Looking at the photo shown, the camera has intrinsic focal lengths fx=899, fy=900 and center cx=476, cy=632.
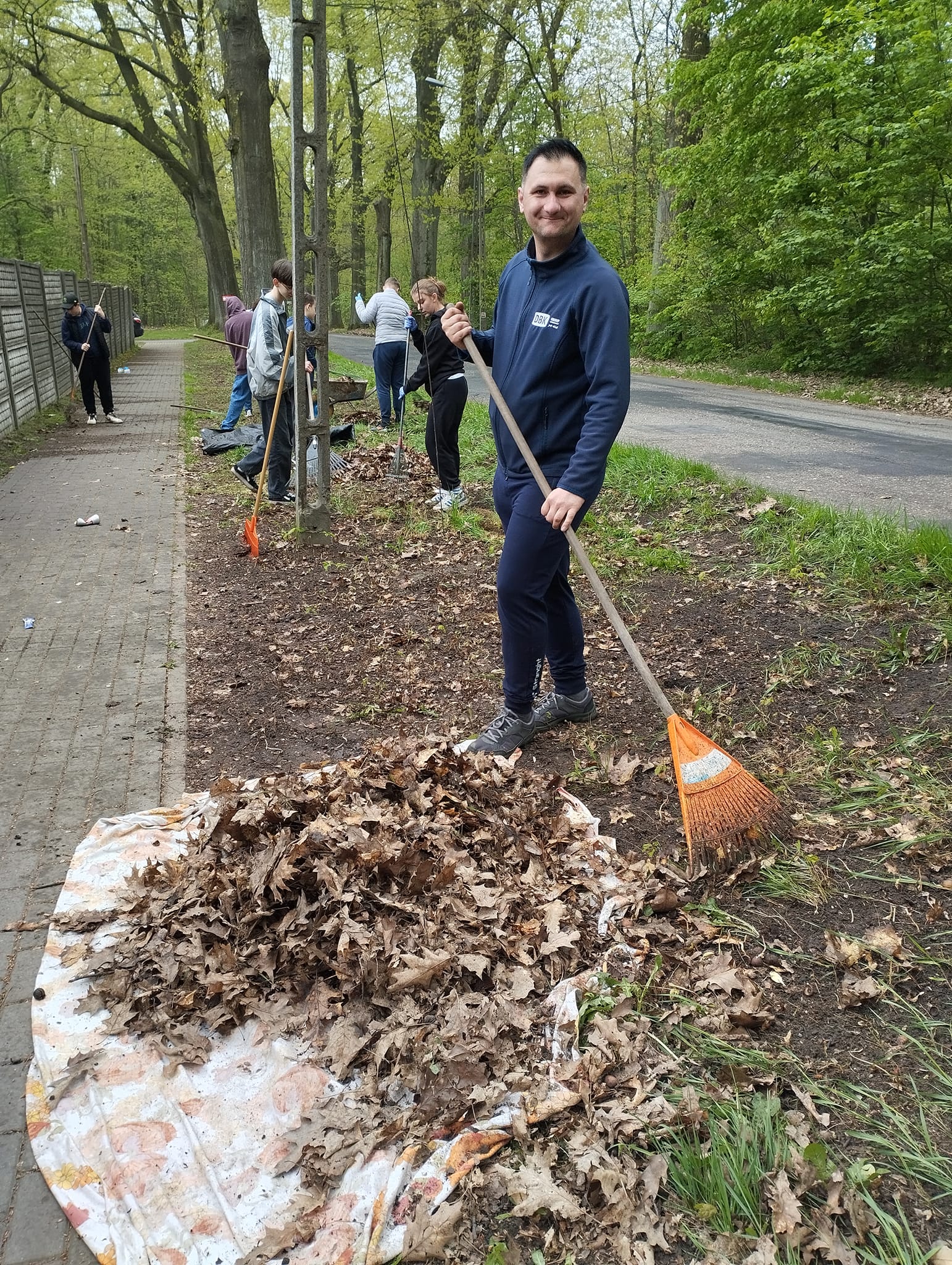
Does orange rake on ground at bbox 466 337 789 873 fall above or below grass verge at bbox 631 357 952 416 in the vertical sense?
below

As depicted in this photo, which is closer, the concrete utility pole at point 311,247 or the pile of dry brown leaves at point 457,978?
the pile of dry brown leaves at point 457,978

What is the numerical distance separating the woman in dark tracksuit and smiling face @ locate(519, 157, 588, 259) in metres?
5.01

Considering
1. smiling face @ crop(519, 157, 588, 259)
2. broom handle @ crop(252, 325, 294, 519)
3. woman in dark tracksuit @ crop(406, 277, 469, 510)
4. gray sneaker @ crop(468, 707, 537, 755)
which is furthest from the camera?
woman in dark tracksuit @ crop(406, 277, 469, 510)

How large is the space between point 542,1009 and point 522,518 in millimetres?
1862

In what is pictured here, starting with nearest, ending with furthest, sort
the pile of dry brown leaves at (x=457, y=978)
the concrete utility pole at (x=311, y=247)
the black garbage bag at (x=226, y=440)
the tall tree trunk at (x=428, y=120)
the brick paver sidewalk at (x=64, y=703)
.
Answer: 1. the pile of dry brown leaves at (x=457, y=978)
2. the brick paver sidewalk at (x=64, y=703)
3. the concrete utility pole at (x=311, y=247)
4. the black garbage bag at (x=226, y=440)
5. the tall tree trunk at (x=428, y=120)

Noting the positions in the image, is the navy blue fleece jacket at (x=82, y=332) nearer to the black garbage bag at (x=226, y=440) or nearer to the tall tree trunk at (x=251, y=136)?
the tall tree trunk at (x=251, y=136)

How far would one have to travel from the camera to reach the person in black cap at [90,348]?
42.6ft

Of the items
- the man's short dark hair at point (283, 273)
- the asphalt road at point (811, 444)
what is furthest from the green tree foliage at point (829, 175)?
the man's short dark hair at point (283, 273)

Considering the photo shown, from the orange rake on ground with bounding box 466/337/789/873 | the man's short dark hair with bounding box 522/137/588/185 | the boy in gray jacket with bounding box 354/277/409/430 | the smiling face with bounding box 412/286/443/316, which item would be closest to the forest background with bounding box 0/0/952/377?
the boy in gray jacket with bounding box 354/277/409/430

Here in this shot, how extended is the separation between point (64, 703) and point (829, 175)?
55.3ft

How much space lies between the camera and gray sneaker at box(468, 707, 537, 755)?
4043 mm

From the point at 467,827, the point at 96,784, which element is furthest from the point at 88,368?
the point at 467,827

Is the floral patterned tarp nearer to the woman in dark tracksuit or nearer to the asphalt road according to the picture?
the asphalt road

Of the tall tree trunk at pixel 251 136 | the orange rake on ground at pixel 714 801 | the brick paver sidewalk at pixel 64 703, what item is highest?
the tall tree trunk at pixel 251 136
